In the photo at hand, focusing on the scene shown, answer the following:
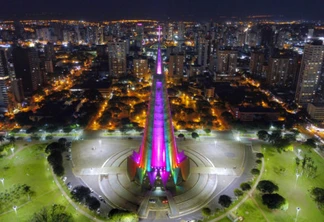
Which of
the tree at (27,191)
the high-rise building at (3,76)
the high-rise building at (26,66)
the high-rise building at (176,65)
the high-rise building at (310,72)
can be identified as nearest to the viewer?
the tree at (27,191)

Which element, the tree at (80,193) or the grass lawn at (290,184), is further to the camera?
the tree at (80,193)

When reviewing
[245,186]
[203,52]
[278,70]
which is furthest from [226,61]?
[245,186]

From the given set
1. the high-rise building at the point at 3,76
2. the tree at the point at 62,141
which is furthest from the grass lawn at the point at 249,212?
the high-rise building at the point at 3,76

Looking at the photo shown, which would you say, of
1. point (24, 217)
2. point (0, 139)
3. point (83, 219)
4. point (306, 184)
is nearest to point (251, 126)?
point (306, 184)

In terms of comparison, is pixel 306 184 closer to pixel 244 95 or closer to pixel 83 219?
pixel 83 219

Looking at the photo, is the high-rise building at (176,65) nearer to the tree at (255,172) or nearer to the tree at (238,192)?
the tree at (255,172)

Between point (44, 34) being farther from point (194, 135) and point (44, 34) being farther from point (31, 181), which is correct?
point (31, 181)
